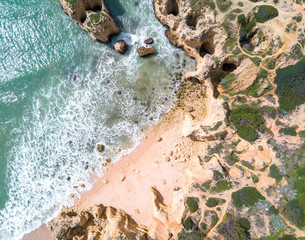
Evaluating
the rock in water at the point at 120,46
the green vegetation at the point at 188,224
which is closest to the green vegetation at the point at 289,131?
the green vegetation at the point at 188,224

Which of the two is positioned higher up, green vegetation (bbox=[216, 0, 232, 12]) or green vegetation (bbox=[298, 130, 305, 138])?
green vegetation (bbox=[216, 0, 232, 12])

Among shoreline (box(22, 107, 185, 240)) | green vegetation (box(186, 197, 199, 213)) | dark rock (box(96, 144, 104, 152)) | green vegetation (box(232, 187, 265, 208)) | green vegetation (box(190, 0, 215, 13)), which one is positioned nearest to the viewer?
green vegetation (box(232, 187, 265, 208))

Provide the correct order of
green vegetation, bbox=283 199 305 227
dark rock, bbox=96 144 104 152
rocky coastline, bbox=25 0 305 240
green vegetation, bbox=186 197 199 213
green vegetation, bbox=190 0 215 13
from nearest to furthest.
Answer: green vegetation, bbox=283 199 305 227 → rocky coastline, bbox=25 0 305 240 → green vegetation, bbox=186 197 199 213 → green vegetation, bbox=190 0 215 13 → dark rock, bbox=96 144 104 152

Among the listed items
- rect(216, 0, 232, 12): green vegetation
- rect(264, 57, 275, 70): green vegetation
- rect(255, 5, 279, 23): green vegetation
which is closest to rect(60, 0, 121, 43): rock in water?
rect(216, 0, 232, 12): green vegetation

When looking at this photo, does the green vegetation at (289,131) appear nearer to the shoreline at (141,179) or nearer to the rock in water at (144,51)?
the shoreline at (141,179)

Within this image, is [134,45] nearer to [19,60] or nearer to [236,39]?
[236,39]

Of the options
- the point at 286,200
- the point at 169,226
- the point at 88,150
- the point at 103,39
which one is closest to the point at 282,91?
the point at 286,200

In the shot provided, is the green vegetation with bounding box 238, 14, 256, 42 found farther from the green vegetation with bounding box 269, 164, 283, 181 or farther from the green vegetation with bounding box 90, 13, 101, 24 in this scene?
the green vegetation with bounding box 90, 13, 101, 24

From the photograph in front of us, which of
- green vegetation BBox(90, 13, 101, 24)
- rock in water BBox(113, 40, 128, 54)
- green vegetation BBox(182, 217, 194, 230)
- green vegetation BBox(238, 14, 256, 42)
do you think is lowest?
green vegetation BBox(182, 217, 194, 230)
